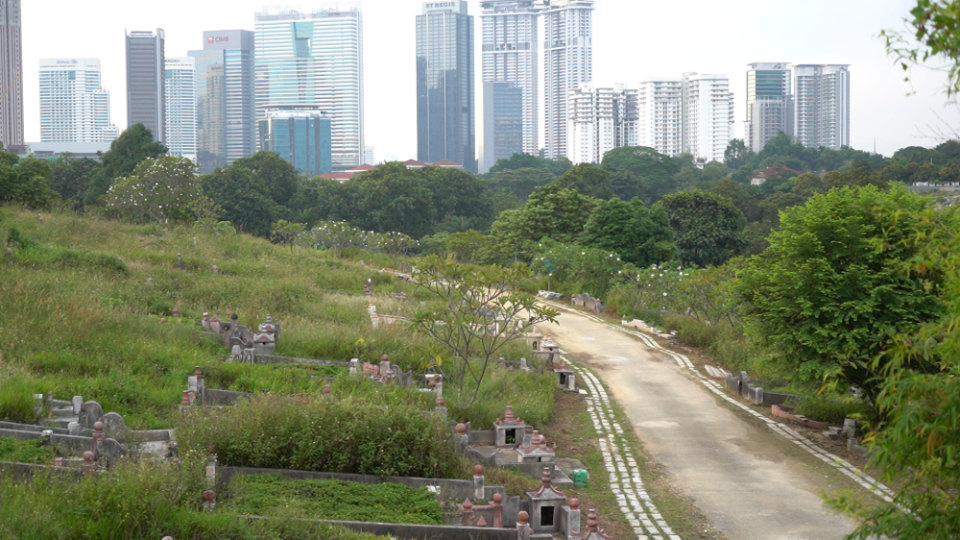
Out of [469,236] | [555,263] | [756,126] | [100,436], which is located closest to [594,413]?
[100,436]

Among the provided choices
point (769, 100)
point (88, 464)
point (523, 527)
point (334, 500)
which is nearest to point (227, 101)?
point (769, 100)

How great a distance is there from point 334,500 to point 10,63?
9466 cm

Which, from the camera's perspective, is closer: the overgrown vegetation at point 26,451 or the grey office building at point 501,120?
the overgrown vegetation at point 26,451

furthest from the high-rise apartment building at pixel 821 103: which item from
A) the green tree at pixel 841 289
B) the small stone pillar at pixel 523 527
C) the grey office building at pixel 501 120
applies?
the small stone pillar at pixel 523 527

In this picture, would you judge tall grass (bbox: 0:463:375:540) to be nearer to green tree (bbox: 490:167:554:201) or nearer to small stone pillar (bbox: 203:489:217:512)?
small stone pillar (bbox: 203:489:217:512)

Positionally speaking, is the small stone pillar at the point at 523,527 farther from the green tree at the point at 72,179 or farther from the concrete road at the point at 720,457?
the green tree at the point at 72,179

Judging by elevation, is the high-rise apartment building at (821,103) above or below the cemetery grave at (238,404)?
above

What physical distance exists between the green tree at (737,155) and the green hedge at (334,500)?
100617mm

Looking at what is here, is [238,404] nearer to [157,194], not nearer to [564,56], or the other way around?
[157,194]

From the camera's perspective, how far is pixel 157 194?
32.6 metres

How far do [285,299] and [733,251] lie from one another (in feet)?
84.9

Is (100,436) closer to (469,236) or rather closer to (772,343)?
(772,343)

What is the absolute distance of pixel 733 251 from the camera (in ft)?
131

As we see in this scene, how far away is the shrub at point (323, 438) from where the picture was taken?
9.33 metres
